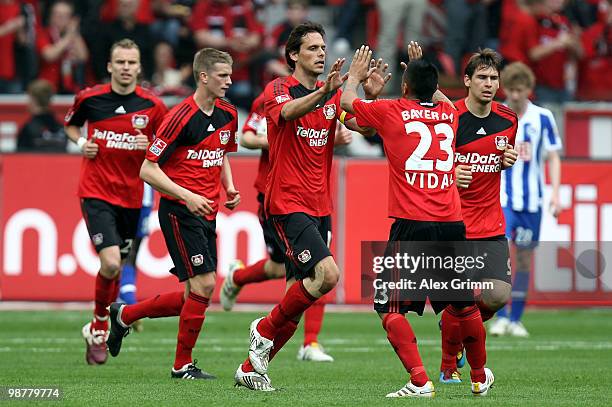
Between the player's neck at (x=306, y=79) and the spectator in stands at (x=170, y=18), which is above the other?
the spectator in stands at (x=170, y=18)

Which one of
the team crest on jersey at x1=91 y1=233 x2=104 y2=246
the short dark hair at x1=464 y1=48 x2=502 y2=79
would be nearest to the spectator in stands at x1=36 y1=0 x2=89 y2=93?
the team crest on jersey at x1=91 y1=233 x2=104 y2=246

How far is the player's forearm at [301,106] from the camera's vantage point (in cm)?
850

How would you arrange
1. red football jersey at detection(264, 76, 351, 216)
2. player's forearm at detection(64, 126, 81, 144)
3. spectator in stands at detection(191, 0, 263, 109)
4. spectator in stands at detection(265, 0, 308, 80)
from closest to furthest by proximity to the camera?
red football jersey at detection(264, 76, 351, 216), player's forearm at detection(64, 126, 81, 144), spectator in stands at detection(265, 0, 308, 80), spectator in stands at detection(191, 0, 263, 109)

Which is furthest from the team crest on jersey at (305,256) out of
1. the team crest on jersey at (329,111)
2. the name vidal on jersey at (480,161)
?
the name vidal on jersey at (480,161)

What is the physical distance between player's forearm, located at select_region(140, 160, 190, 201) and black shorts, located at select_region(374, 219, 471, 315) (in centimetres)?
168

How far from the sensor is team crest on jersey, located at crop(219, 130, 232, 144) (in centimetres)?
991

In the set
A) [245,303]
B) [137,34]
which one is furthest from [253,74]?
[245,303]

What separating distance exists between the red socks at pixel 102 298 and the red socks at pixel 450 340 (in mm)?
3093

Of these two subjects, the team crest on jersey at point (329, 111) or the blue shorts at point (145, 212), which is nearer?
the team crest on jersey at point (329, 111)

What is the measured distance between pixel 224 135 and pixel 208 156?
0.21 meters

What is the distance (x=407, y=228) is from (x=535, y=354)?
3.94 m

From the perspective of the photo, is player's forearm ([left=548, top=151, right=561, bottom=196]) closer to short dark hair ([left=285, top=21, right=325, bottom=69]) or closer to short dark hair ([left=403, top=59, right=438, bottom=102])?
short dark hair ([left=285, top=21, right=325, bottom=69])

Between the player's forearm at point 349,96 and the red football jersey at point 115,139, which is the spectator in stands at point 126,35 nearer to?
the red football jersey at point 115,139

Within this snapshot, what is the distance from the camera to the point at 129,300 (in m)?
13.4
